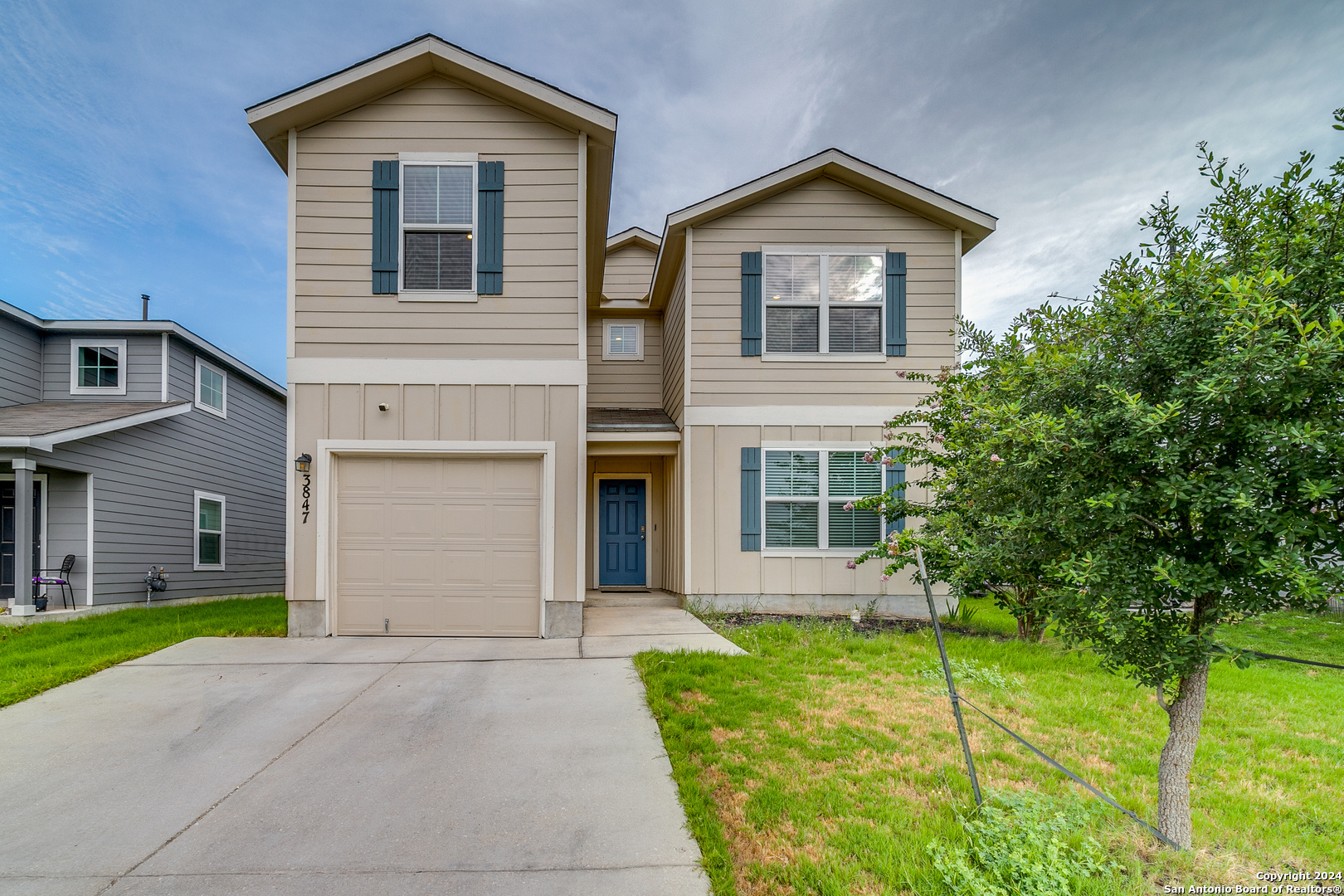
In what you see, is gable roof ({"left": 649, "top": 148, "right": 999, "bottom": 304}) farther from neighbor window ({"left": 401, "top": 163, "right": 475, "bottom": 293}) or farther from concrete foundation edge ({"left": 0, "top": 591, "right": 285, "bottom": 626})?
concrete foundation edge ({"left": 0, "top": 591, "right": 285, "bottom": 626})

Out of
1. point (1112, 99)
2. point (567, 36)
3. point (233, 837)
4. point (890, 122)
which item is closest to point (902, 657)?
point (233, 837)

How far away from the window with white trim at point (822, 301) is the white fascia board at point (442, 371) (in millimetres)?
3189

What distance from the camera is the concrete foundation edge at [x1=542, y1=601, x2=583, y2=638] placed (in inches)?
241

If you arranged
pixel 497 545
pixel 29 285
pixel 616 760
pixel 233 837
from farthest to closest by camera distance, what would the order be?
pixel 29 285
pixel 497 545
pixel 616 760
pixel 233 837

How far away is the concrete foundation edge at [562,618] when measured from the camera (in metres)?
6.11

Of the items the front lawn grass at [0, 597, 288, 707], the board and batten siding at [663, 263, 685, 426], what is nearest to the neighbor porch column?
the front lawn grass at [0, 597, 288, 707]

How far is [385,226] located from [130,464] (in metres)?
7.43

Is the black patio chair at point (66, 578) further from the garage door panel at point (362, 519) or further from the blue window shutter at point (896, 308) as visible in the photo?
the blue window shutter at point (896, 308)

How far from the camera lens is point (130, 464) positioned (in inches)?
384

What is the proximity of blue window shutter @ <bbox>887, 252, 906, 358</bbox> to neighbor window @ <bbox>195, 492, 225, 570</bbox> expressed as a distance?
509 inches

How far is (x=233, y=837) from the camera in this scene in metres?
2.58

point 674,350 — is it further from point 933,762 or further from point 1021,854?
point 1021,854

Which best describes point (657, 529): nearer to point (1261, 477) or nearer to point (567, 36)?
point (1261, 477)

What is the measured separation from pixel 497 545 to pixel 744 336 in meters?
4.22
